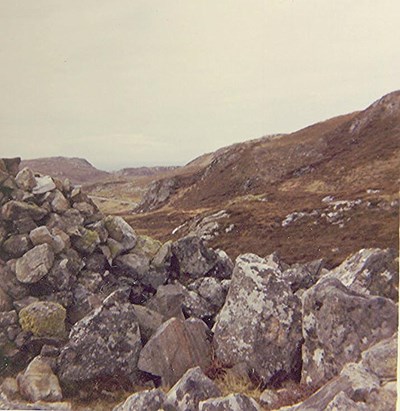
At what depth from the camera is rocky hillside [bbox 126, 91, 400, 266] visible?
74.6 feet

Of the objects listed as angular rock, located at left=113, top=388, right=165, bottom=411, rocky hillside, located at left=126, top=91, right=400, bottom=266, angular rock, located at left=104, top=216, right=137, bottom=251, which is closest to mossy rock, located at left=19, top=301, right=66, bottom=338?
angular rock, located at left=104, top=216, right=137, bottom=251

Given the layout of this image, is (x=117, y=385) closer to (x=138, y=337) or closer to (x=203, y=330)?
(x=138, y=337)

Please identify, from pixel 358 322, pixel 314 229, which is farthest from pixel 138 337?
pixel 314 229

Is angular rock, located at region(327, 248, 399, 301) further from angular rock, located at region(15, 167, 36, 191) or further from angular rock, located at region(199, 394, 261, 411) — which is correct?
→ angular rock, located at region(15, 167, 36, 191)

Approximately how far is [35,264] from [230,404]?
546 centimetres

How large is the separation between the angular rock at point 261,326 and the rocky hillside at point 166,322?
2 centimetres

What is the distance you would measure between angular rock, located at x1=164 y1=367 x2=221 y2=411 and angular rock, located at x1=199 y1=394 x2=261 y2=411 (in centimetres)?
30

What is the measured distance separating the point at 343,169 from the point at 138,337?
30094 mm

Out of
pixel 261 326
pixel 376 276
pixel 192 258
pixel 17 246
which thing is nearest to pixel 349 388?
pixel 261 326

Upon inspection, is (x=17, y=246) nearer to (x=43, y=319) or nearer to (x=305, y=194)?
(x=43, y=319)

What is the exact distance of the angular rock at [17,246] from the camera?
34.5ft

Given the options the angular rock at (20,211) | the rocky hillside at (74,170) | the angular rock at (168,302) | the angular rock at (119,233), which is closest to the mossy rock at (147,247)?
the angular rock at (119,233)

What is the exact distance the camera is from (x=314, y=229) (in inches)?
1034

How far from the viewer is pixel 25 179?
1149 cm
